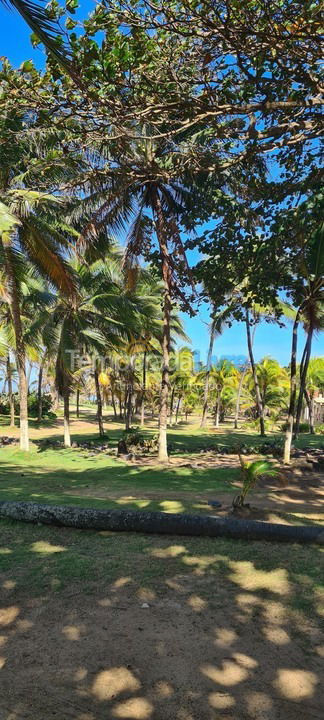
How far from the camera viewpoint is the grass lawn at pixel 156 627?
237 centimetres

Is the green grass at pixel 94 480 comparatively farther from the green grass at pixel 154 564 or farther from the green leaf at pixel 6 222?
the green leaf at pixel 6 222

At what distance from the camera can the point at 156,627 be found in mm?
3043

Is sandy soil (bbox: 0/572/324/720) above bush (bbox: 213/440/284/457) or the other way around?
above

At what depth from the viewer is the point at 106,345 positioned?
19.2 metres

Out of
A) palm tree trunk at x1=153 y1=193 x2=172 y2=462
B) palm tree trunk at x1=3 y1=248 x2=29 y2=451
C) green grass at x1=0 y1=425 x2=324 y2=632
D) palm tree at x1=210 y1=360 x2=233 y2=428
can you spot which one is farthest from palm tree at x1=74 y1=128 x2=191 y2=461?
palm tree at x1=210 y1=360 x2=233 y2=428

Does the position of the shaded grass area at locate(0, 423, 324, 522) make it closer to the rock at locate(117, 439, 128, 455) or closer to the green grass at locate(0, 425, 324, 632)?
the rock at locate(117, 439, 128, 455)

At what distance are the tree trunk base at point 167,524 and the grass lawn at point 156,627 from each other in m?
0.12

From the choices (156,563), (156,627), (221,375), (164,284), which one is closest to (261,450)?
(164,284)

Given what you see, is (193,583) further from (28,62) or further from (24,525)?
(28,62)

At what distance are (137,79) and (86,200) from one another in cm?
852

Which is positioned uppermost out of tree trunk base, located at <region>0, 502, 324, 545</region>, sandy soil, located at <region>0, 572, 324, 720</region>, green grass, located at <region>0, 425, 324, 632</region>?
tree trunk base, located at <region>0, 502, 324, 545</region>

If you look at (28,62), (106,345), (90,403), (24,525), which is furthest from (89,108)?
(90,403)

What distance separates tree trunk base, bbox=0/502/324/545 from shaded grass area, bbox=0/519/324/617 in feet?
0.32

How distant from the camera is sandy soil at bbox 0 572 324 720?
2320 mm
